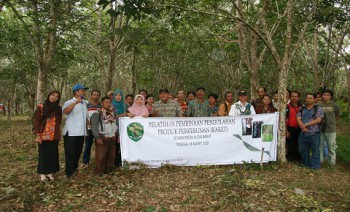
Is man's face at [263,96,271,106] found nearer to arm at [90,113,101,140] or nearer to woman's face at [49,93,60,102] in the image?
arm at [90,113,101,140]

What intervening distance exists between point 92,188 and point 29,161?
3.59 m

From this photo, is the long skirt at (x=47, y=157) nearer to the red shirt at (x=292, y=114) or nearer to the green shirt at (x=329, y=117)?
the red shirt at (x=292, y=114)

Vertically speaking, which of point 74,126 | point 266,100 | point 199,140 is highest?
point 266,100

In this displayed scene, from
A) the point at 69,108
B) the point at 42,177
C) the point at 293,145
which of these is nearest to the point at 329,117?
the point at 293,145

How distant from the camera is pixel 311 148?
302 inches

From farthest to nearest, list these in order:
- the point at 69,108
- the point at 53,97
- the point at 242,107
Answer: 1. the point at 242,107
2. the point at 69,108
3. the point at 53,97

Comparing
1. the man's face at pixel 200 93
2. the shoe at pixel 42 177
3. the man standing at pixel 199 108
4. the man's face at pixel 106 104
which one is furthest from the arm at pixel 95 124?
the man's face at pixel 200 93

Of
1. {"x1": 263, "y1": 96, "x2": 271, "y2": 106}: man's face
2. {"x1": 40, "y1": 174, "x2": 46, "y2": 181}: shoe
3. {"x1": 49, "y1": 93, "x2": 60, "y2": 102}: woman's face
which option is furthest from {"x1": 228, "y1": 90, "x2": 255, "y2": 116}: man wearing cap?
{"x1": 40, "y1": 174, "x2": 46, "y2": 181}: shoe

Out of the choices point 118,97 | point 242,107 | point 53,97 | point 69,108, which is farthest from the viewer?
point 242,107

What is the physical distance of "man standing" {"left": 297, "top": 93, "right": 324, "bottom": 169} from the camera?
738cm

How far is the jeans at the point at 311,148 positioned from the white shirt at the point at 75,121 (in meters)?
5.10

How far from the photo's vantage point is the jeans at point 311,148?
7.49 meters

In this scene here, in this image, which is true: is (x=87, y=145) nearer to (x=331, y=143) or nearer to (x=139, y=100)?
(x=139, y=100)

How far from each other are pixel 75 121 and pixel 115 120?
83 cm
